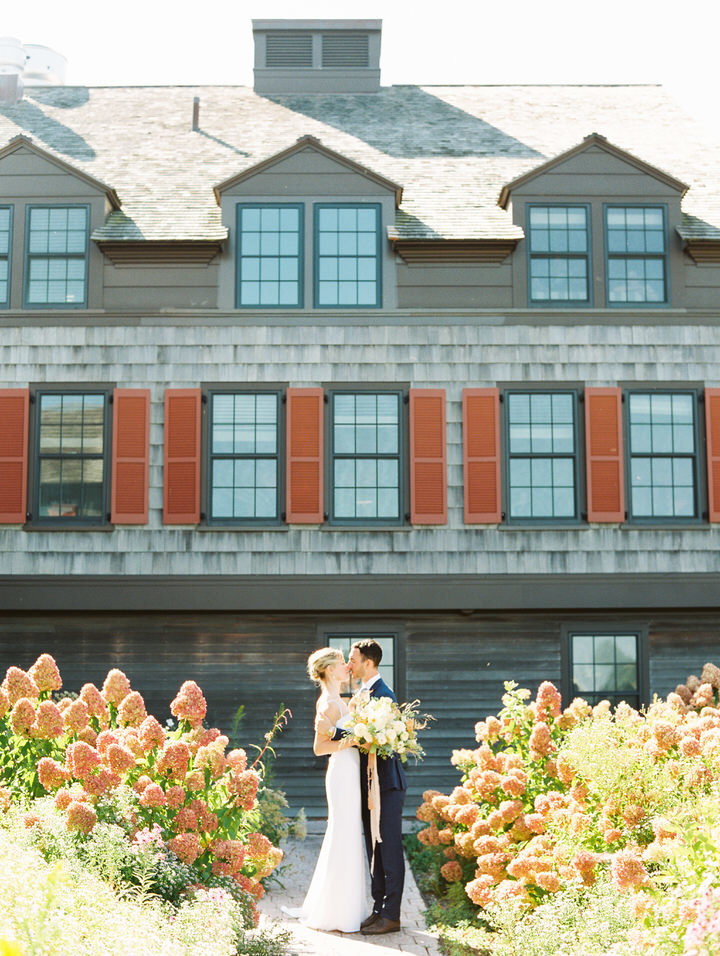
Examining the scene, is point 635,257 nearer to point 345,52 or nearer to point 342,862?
point 345,52

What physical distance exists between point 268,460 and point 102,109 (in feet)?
23.6

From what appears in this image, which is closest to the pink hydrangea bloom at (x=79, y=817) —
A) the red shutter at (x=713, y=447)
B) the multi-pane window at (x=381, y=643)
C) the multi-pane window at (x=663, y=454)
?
the multi-pane window at (x=381, y=643)

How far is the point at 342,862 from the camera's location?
7.79 meters

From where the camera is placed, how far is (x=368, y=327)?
544 inches

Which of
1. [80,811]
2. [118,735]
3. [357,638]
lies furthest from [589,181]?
[80,811]

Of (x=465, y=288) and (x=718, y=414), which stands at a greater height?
(x=465, y=288)

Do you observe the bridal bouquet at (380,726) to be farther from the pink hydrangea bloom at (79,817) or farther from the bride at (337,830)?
the pink hydrangea bloom at (79,817)

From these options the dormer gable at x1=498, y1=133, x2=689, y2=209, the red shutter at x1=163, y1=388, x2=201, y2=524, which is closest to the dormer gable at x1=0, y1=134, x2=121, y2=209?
the red shutter at x1=163, y1=388, x2=201, y2=524

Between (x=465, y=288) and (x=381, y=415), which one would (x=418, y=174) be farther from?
(x=381, y=415)

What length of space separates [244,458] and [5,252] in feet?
12.9

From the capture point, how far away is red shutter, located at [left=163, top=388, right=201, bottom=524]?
1336 centimetres

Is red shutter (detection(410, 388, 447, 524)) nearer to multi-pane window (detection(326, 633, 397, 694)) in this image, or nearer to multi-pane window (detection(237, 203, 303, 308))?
multi-pane window (detection(326, 633, 397, 694))

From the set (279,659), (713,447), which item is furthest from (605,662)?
(279,659)

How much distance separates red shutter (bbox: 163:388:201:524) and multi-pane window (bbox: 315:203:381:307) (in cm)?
215
